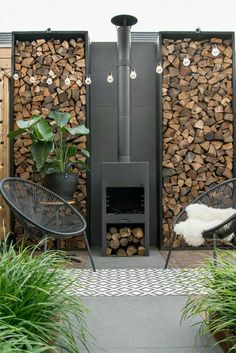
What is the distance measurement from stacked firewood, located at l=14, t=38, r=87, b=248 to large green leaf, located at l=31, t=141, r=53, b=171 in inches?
24.6

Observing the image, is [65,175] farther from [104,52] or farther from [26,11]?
[26,11]

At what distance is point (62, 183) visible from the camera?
13.2 ft

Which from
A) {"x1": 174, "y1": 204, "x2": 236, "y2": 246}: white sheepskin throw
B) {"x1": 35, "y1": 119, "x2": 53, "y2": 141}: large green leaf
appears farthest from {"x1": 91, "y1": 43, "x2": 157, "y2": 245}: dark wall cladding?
{"x1": 174, "y1": 204, "x2": 236, "y2": 246}: white sheepskin throw

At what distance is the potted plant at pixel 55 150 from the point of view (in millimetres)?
3885

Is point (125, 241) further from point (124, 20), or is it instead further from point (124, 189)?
point (124, 20)

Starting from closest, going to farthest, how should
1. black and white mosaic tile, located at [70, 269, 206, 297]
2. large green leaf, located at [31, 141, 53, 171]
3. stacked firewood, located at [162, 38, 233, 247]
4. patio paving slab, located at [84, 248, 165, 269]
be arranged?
black and white mosaic tile, located at [70, 269, 206, 297]
patio paving slab, located at [84, 248, 165, 269]
large green leaf, located at [31, 141, 53, 171]
stacked firewood, located at [162, 38, 233, 247]

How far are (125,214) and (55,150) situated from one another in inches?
37.0

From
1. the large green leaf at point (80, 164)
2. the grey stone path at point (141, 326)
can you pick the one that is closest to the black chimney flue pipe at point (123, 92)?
the large green leaf at point (80, 164)

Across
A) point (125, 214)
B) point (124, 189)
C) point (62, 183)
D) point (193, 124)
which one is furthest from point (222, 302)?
point (193, 124)

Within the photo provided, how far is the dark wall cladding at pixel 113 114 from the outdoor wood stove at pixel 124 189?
17.5 inches

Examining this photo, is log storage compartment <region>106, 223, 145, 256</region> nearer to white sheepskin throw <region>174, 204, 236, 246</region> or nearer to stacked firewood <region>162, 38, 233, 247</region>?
stacked firewood <region>162, 38, 233, 247</region>

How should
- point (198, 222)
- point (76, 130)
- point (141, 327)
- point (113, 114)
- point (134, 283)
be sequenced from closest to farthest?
1. point (141, 327)
2. point (134, 283)
3. point (198, 222)
4. point (76, 130)
5. point (113, 114)

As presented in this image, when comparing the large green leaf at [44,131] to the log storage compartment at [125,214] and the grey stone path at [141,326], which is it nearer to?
the log storage compartment at [125,214]

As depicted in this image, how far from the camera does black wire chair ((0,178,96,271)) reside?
10.0 feet
